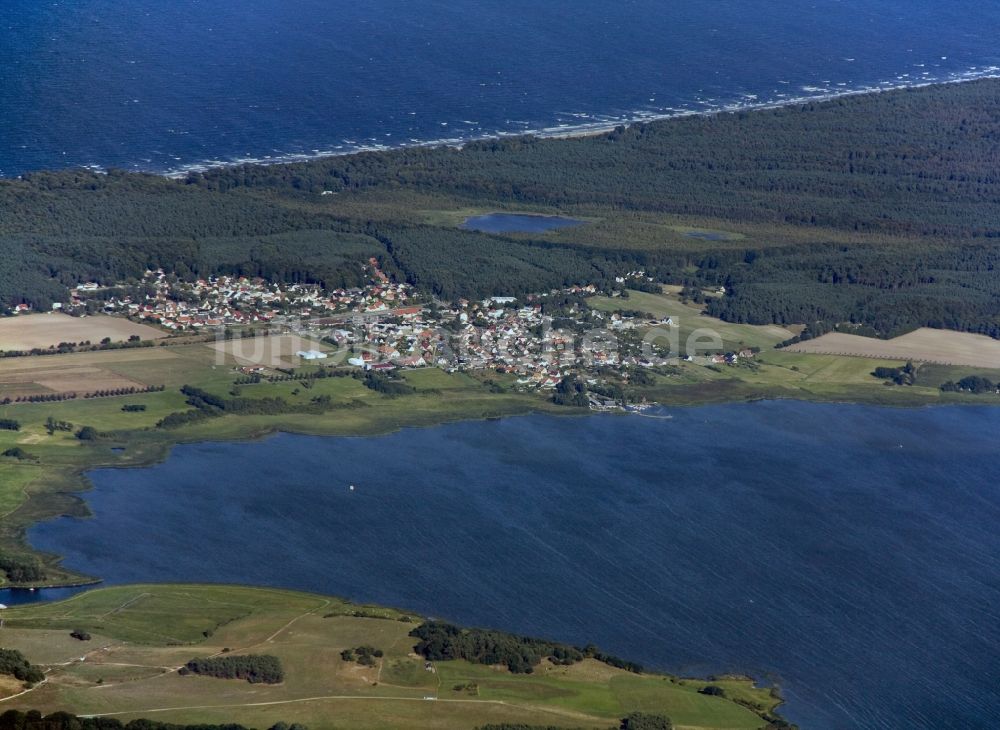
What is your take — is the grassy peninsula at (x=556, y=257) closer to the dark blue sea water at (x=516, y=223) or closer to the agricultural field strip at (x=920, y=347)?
the agricultural field strip at (x=920, y=347)

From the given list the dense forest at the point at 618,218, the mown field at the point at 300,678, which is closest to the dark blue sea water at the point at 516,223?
the dense forest at the point at 618,218

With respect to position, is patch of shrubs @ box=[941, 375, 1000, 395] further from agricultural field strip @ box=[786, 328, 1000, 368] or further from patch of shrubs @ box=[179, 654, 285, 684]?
patch of shrubs @ box=[179, 654, 285, 684]

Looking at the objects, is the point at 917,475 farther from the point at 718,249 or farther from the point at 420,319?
the point at 718,249

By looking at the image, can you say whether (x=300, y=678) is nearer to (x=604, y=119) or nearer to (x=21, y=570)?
(x=21, y=570)

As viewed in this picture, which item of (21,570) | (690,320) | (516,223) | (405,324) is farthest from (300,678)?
(516,223)

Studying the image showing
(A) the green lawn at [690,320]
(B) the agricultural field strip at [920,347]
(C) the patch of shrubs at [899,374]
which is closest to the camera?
(C) the patch of shrubs at [899,374]

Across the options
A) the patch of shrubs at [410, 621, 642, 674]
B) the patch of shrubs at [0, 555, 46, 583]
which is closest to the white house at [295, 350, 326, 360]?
the patch of shrubs at [0, 555, 46, 583]

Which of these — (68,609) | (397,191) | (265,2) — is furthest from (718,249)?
(265,2)
